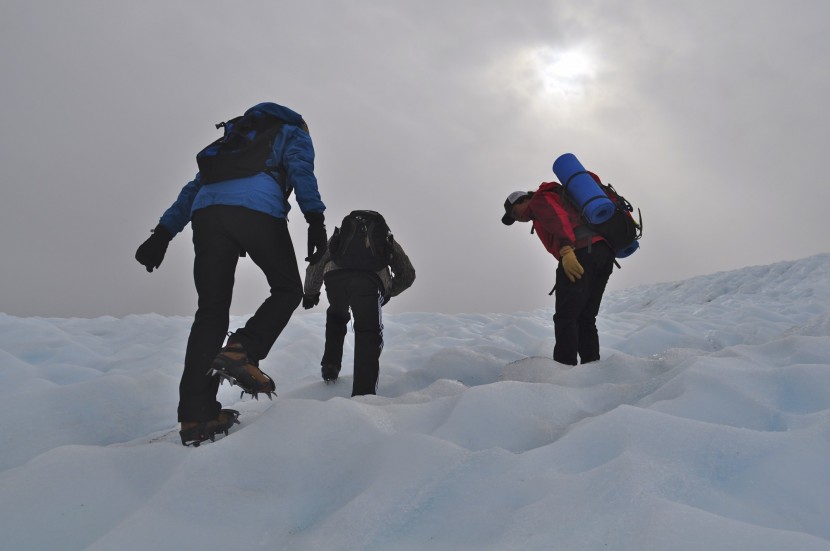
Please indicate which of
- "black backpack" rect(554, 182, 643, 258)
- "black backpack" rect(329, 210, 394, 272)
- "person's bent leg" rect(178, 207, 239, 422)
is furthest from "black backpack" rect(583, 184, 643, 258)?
"person's bent leg" rect(178, 207, 239, 422)

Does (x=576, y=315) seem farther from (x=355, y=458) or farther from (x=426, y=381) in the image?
(x=355, y=458)

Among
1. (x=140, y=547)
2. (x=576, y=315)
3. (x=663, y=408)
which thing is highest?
(x=576, y=315)

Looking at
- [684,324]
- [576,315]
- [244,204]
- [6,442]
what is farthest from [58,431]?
[684,324]

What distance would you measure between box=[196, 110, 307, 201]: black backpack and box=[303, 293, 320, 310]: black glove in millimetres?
1291

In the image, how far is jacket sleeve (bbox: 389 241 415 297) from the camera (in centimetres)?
374

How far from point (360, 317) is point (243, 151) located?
131 cm

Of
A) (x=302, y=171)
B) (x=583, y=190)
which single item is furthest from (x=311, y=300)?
(x=583, y=190)

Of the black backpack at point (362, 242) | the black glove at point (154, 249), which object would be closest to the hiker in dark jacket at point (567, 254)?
the black backpack at point (362, 242)

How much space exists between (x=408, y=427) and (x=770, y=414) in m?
1.43

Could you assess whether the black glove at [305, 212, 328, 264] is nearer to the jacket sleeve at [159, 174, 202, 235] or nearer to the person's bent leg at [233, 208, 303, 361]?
the person's bent leg at [233, 208, 303, 361]

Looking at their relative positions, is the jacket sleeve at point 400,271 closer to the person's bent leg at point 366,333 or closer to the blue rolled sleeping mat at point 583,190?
the person's bent leg at point 366,333

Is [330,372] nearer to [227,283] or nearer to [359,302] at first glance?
[359,302]

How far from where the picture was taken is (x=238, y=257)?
108 inches

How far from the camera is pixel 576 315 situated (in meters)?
3.80
